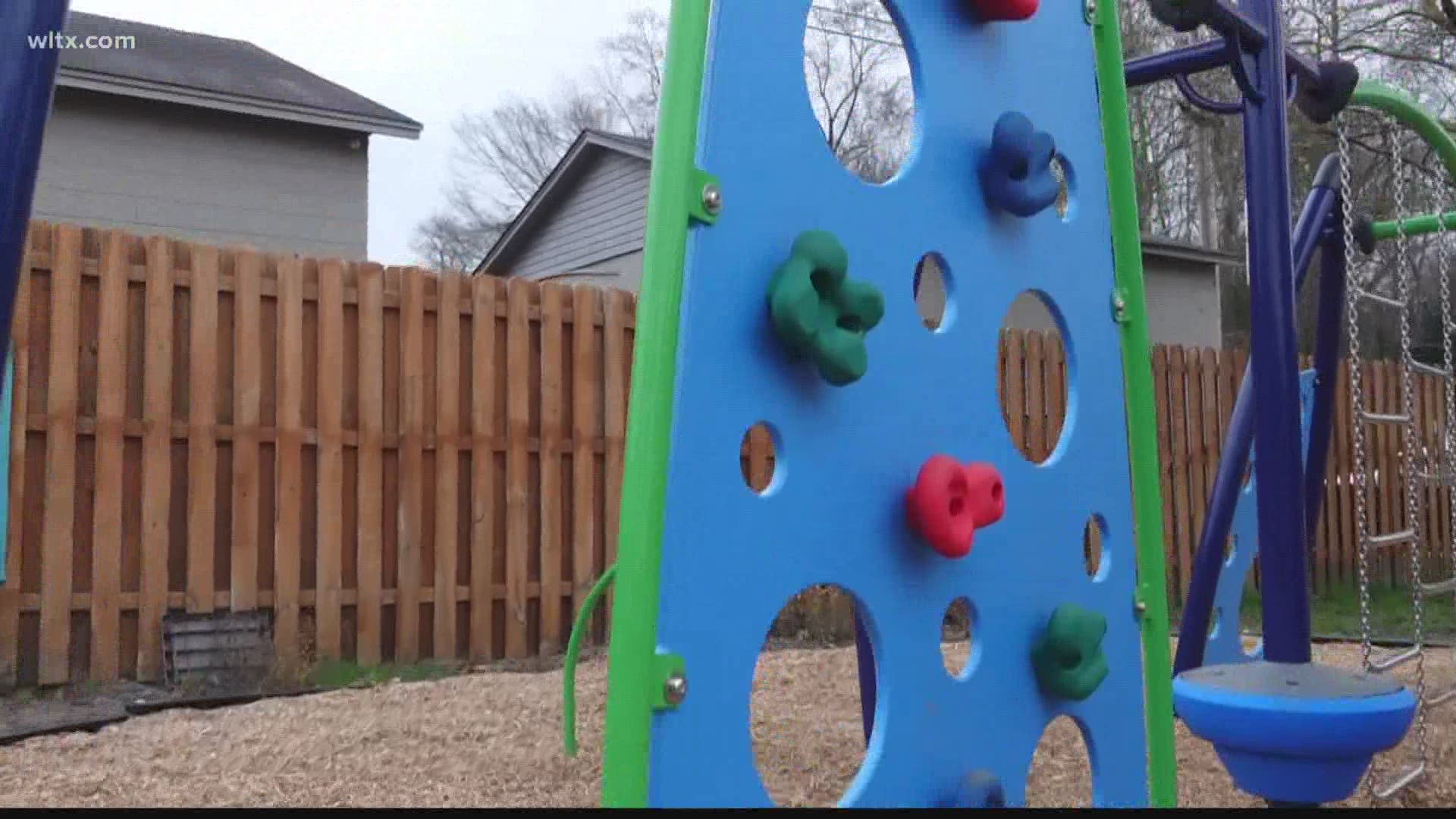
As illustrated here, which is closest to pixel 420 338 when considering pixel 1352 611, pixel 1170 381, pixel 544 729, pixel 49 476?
pixel 49 476

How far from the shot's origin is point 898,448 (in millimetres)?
1510

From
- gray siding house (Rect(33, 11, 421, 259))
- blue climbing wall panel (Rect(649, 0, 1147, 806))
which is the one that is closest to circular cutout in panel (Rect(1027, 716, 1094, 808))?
blue climbing wall panel (Rect(649, 0, 1147, 806))

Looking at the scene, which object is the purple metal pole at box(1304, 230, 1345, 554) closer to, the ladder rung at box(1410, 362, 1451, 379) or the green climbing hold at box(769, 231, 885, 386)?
the ladder rung at box(1410, 362, 1451, 379)

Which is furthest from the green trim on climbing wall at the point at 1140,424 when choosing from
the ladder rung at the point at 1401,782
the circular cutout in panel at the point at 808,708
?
the ladder rung at the point at 1401,782

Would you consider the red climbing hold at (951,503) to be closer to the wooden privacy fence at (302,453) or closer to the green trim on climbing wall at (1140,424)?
the green trim on climbing wall at (1140,424)

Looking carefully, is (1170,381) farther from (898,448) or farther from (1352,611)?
(898,448)

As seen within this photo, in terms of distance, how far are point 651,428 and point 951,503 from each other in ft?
1.65

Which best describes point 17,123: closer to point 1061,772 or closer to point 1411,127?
point 1061,772

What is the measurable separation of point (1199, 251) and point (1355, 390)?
13.3 metres

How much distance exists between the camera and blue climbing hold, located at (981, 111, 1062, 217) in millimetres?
1714

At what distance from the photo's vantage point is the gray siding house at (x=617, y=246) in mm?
13891

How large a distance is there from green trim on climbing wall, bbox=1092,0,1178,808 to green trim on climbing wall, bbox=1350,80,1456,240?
1.30m

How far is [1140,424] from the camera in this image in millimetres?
1980

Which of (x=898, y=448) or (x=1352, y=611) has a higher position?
(x=898, y=448)
